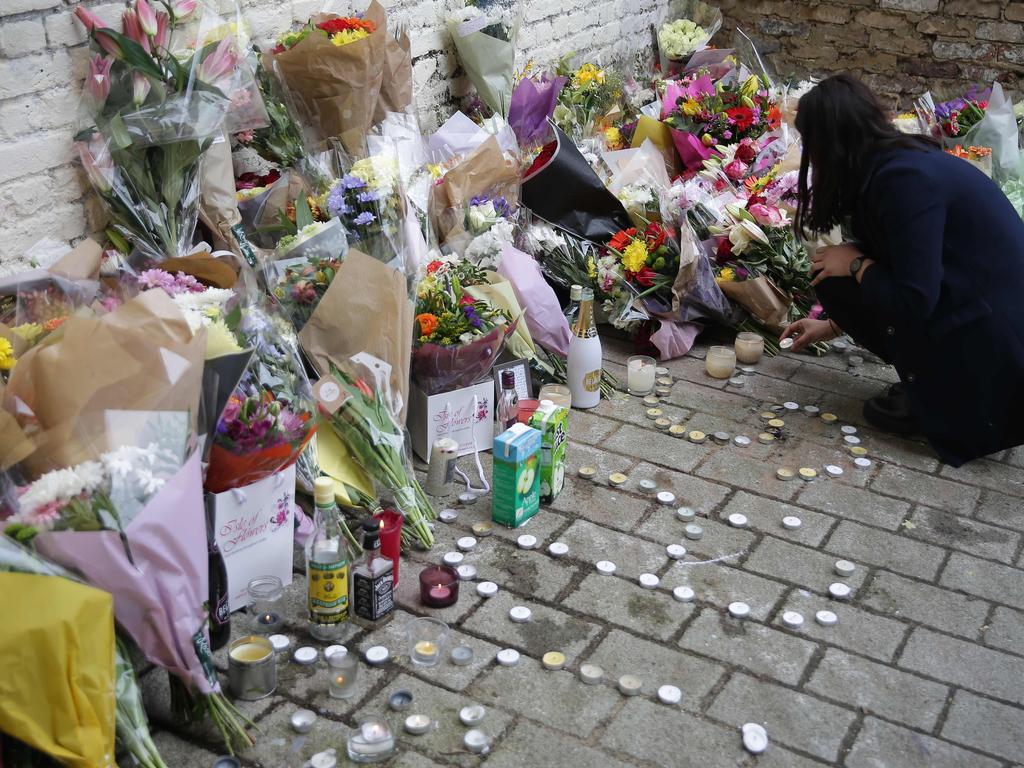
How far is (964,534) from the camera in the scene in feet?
10.8

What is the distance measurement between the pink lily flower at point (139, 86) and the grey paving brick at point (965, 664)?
274 centimetres

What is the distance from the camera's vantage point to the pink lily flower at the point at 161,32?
3.33 m

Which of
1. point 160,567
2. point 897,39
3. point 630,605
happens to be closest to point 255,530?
point 160,567

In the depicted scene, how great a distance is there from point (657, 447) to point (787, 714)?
1.38m

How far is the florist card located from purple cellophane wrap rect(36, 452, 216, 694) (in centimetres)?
39

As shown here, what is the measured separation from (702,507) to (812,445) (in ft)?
2.17

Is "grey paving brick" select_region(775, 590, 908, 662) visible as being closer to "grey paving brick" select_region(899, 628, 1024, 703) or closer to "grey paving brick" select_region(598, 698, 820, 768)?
"grey paving brick" select_region(899, 628, 1024, 703)

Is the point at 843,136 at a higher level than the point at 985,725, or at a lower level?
higher

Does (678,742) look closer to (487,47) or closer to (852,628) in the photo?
(852,628)

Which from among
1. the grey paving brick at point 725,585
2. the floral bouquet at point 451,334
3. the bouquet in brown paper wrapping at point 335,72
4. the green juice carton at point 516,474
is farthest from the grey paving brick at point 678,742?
the bouquet in brown paper wrapping at point 335,72

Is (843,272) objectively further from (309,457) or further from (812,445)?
(309,457)

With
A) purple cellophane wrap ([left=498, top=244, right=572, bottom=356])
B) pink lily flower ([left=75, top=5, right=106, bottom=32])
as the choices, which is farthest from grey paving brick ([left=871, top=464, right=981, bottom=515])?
pink lily flower ([left=75, top=5, right=106, bottom=32])

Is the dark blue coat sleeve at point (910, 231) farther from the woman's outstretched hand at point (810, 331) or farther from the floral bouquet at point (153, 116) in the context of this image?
the floral bouquet at point (153, 116)

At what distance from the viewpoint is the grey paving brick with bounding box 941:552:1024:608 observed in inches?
118
